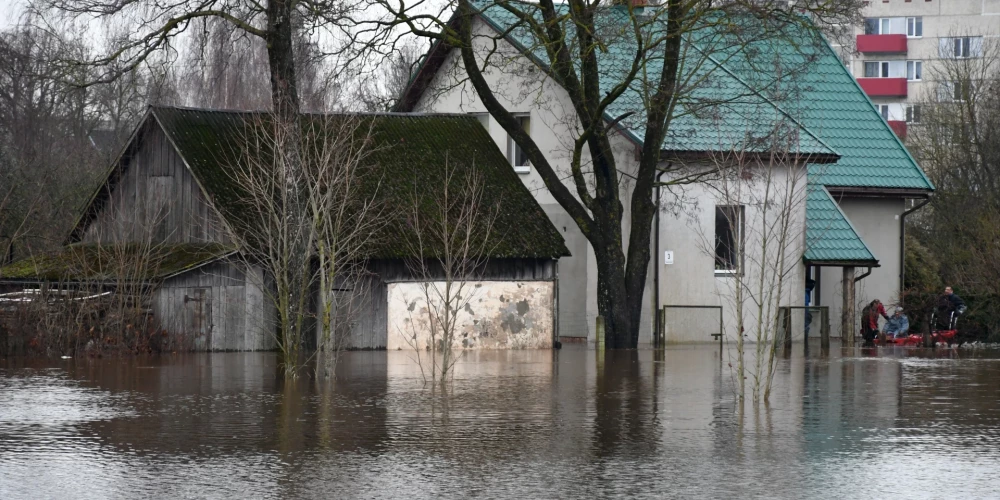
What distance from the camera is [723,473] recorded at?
41.1 ft

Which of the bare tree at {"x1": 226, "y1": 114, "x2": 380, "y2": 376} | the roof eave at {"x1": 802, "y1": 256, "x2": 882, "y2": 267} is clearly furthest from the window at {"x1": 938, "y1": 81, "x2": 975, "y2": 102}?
the bare tree at {"x1": 226, "y1": 114, "x2": 380, "y2": 376}

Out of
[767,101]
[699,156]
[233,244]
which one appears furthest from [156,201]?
[767,101]

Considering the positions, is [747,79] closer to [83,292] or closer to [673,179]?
[673,179]

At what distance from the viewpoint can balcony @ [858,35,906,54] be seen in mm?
91562

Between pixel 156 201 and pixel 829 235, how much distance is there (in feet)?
59.7

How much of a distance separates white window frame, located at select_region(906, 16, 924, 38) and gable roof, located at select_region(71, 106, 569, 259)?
208ft

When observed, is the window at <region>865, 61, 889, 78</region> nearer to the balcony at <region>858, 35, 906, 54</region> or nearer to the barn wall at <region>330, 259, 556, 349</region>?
the balcony at <region>858, 35, 906, 54</region>

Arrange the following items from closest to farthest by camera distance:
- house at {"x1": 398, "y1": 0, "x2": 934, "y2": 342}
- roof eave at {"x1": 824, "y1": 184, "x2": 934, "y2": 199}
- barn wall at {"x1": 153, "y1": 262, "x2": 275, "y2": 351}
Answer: barn wall at {"x1": 153, "y1": 262, "x2": 275, "y2": 351} < house at {"x1": 398, "y1": 0, "x2": 934, "y2": 342} < roof eave at {"x1": 824, "y1": 184, "x2": 934, "y2": 199}

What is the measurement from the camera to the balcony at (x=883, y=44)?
300ft

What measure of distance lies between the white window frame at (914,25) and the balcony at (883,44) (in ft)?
3.36

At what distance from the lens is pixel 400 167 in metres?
33.8

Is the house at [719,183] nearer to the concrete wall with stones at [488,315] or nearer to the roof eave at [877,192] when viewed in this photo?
the roof eave at [877,192]

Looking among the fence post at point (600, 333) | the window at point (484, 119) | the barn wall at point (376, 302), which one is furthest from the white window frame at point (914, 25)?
the barn wall at point (376, 302)

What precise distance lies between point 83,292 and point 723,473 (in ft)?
63.0
